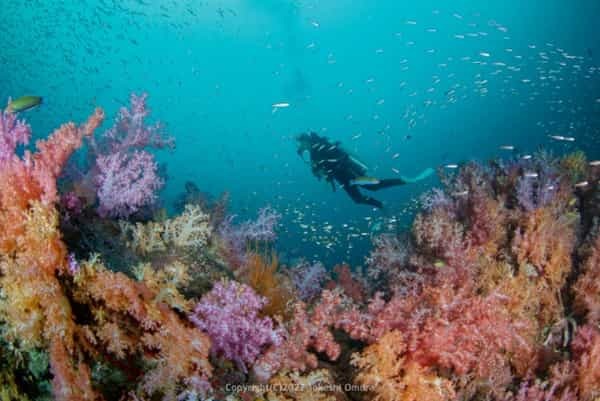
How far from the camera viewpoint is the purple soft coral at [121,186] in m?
4.05

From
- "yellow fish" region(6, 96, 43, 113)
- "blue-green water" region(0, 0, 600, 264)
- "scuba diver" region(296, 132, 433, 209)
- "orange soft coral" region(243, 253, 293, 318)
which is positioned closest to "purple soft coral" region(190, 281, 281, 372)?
"orange soft coral" region(243, 253, 293, 318)

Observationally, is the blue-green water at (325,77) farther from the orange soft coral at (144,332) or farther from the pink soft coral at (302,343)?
the orange soft coral at (144,332)

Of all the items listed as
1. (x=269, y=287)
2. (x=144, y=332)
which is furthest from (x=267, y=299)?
(x=144, y=332)

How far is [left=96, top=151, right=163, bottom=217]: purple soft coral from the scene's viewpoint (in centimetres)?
405

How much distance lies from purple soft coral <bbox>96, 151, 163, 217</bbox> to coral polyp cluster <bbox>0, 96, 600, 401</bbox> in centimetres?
2

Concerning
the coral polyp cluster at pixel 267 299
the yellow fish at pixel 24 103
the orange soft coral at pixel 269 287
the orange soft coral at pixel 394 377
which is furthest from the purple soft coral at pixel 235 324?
the yellow fish at pixel 24 103

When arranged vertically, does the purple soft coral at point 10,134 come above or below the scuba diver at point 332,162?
above

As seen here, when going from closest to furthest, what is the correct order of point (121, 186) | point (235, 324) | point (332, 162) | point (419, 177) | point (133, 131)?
point (235, 324) < point (121, 186) < point (133, 131) < point (332, 162) < point (419, 177)

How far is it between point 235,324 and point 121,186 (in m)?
2.30

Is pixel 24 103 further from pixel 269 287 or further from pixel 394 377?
pixel 394 377

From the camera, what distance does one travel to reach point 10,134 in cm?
329

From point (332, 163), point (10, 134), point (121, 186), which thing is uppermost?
point (10, 134)

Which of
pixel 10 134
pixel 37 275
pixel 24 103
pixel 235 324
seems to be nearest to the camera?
pixel 37 275

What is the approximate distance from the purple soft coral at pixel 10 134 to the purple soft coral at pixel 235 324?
6.96 ft
